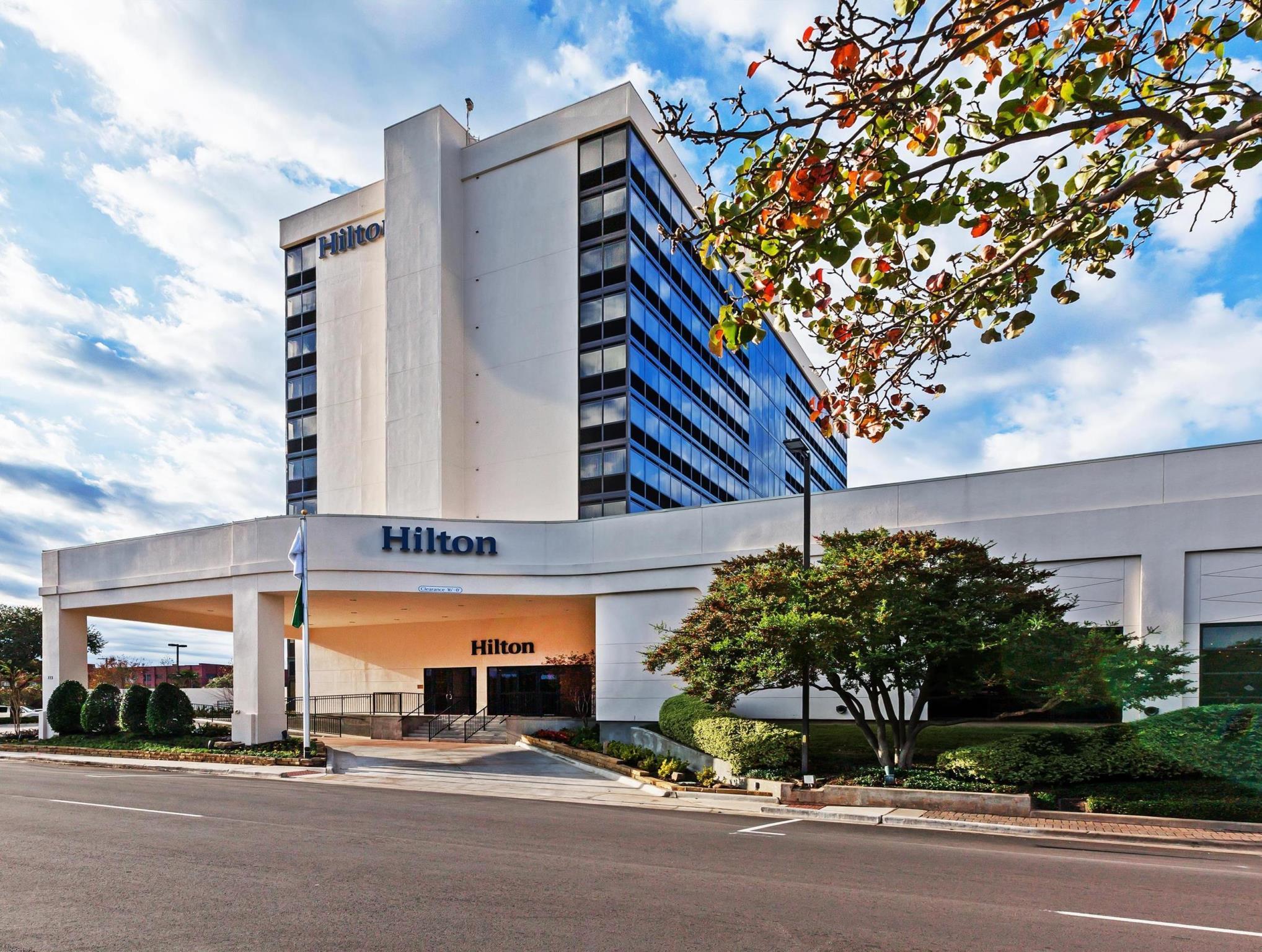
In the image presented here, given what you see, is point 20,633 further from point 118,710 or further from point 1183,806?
point 1183,806

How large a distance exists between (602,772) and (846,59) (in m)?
21.6

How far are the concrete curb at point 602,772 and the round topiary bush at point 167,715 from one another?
41.1 feet

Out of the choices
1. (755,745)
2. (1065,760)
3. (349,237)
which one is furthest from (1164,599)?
(349,237)

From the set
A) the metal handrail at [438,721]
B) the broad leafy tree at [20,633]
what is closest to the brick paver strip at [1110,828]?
the metal handrail at [438,721]

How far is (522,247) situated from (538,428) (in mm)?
8337

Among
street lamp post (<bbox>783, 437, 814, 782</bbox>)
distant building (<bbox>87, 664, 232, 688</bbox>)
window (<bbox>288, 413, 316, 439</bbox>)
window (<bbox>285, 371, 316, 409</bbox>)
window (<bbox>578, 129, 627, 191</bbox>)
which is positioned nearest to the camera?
street lamp post (<bbox>783, 437, 814, 782</bbox>)

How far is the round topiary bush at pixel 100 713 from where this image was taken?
34.4 metres

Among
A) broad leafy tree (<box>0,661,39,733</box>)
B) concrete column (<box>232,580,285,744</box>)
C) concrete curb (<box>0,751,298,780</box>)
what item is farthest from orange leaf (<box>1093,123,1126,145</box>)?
broad leafy tree (<box>0,661,39,733</box>)

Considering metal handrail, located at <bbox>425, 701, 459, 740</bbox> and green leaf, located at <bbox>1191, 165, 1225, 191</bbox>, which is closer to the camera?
green leaf, located at <bbox>1191, 165, 1225, 191</bbox>

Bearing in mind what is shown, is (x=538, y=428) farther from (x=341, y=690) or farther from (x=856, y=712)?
(x=856, y=712)

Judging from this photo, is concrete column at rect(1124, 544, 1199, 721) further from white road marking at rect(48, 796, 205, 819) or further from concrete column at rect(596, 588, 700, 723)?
white road marking at rect(48, 796, 205, 819)

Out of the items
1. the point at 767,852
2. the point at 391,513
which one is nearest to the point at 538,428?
the point at 391,513

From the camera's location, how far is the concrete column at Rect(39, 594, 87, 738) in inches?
1464

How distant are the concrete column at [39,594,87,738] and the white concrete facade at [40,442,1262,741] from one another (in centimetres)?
8
